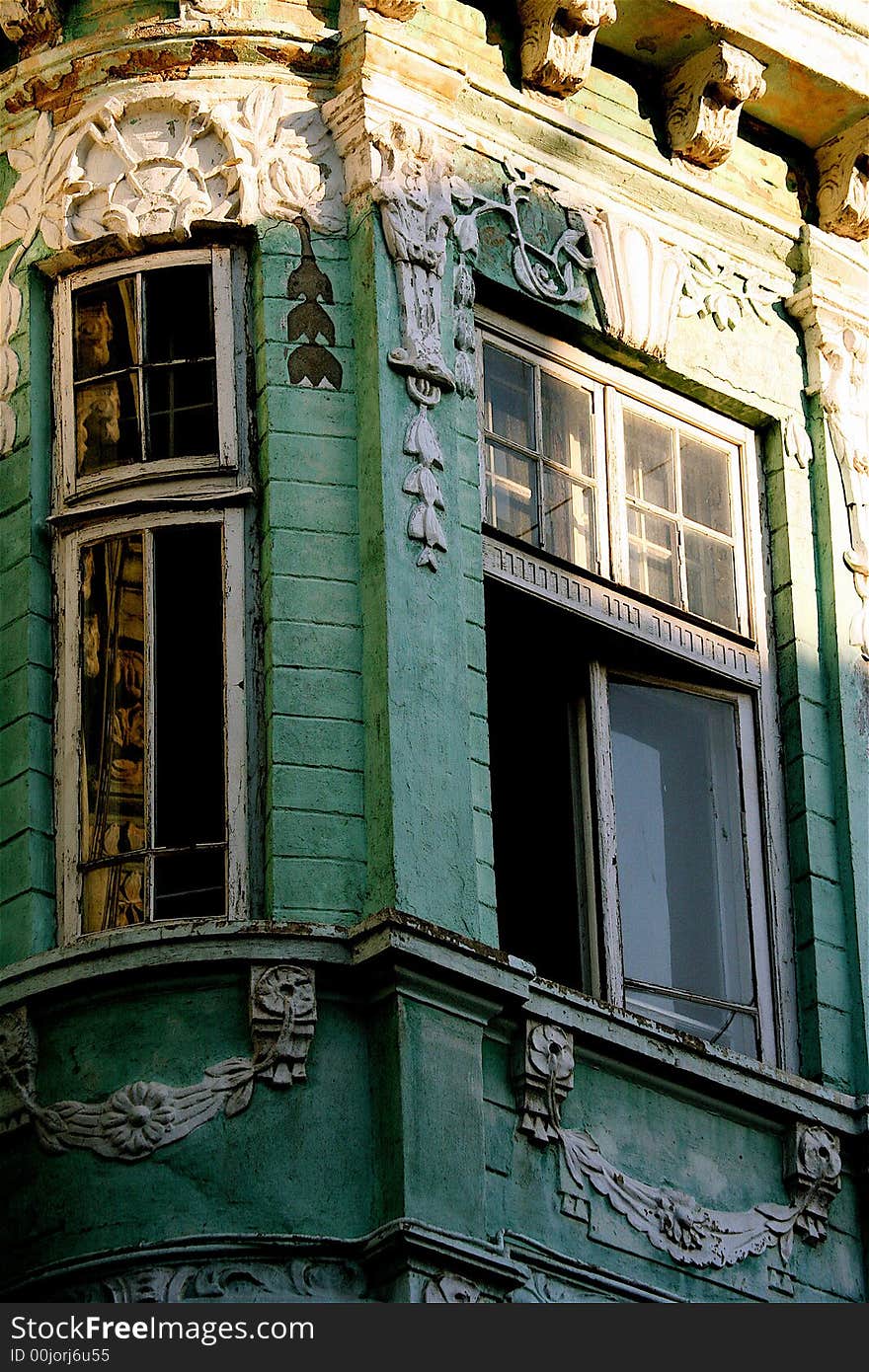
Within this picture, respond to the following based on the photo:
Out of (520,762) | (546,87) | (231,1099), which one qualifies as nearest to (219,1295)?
(231,1099)

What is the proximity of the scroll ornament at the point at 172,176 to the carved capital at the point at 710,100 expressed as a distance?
6.20ft

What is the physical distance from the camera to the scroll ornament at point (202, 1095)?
11734 millimetres

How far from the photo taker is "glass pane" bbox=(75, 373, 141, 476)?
13227 mm

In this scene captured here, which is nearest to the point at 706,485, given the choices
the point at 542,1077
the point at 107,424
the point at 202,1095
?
the point at 107,424

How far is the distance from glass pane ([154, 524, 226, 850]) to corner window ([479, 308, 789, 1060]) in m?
1.23

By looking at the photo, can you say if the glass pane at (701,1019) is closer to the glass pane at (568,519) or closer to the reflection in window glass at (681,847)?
the reflection in window glass at (681,847)

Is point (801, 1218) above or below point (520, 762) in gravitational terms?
below

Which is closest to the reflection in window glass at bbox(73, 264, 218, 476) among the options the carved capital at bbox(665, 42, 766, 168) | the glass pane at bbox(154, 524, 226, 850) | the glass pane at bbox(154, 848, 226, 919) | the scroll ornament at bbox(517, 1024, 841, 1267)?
the glass pane at bbox(154, 524, 226, 850)

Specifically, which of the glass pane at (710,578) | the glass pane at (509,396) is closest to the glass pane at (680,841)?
the glass pane at (710,578)

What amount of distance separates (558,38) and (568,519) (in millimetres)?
2076

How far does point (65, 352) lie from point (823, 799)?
359cm

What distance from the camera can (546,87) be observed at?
14336 millimetres

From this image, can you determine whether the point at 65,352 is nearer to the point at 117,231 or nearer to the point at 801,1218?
the point at 117,231

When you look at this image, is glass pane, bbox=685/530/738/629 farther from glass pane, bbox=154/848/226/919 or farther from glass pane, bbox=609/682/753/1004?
glass pane, bbox=154/848/226/919
